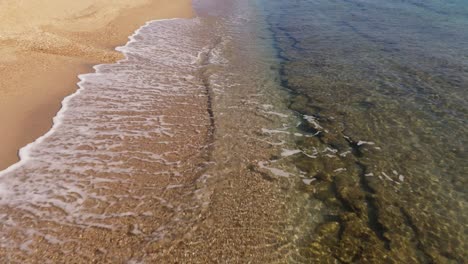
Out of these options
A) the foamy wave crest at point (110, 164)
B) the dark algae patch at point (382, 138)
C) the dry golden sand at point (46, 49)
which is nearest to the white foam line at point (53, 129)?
the foamy wave crest at point (110, 164)

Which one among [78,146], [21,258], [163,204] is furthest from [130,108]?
[21,258]

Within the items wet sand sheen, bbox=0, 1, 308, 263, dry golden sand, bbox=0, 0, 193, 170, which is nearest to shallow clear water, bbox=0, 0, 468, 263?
wet sand sheen, bbox=0, 1, 308, 263

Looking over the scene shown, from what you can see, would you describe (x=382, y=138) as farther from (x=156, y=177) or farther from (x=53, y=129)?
(x=53, y=129)

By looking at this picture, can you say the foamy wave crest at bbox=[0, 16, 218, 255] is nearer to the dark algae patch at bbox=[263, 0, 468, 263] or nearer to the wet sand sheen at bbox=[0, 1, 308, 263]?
the wet sand sheen at bbox=[0, 1, 308, 263]

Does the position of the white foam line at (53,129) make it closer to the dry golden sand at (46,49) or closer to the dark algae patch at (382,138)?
the dry golden sand at (46,49)

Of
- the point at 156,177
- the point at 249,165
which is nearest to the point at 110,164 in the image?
the point at 156,177

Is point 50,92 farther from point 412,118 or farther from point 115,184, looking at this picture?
point 412,118
